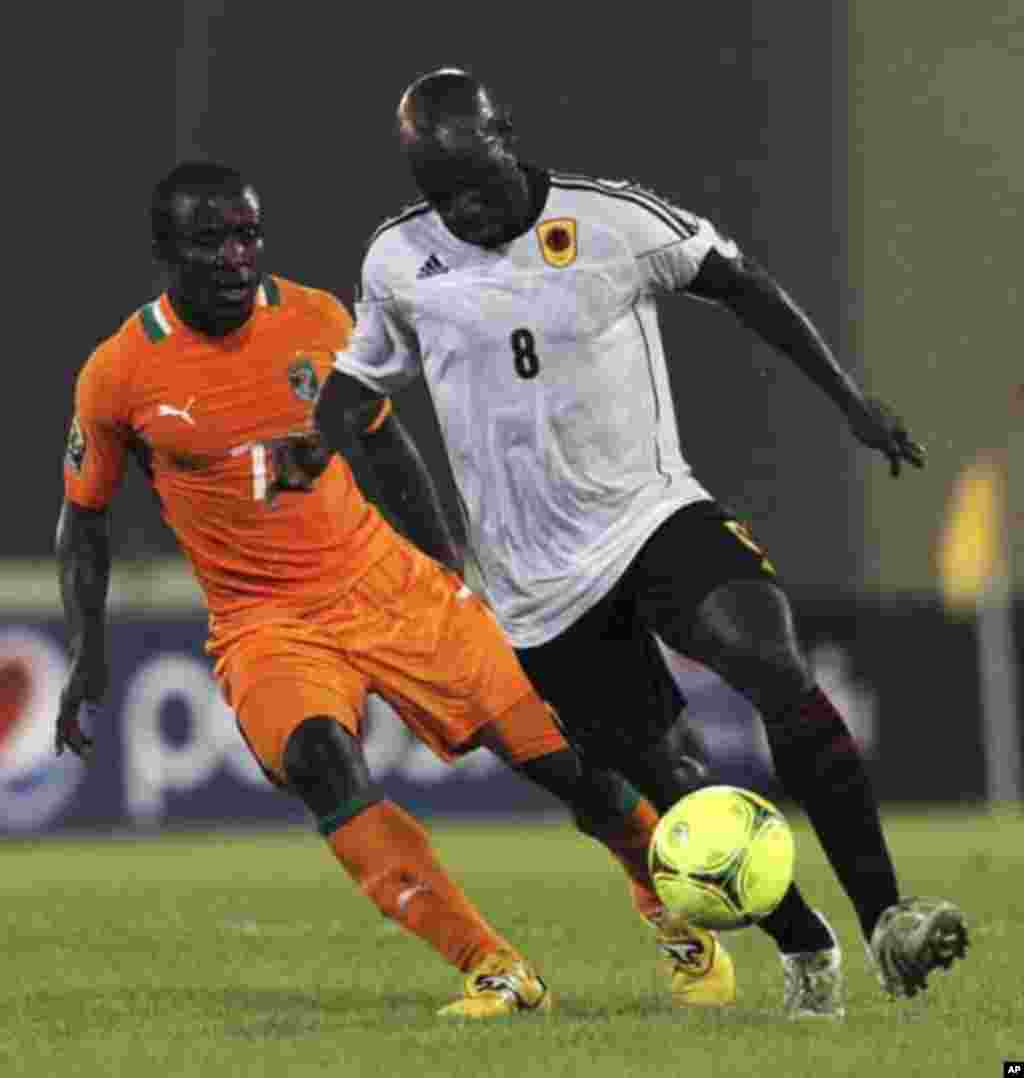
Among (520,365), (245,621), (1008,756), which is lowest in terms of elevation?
(1008,756)

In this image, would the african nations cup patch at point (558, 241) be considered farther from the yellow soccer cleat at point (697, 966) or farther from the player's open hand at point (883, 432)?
the yellow soccer cleat at point (697, 966)

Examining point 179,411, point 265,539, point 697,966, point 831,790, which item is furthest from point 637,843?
point 179,411

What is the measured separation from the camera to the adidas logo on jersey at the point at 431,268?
24.4 feet

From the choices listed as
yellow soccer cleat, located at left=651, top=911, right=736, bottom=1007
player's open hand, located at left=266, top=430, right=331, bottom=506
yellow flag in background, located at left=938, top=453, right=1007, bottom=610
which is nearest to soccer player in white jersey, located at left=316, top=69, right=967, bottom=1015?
player's open hand, located at left=266, top=430, right=331, bottom=506

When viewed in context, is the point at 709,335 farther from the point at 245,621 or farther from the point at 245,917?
the point at 245,621

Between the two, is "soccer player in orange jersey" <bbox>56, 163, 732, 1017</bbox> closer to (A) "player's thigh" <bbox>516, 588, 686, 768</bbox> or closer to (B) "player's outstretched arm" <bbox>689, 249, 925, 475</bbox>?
(A) "player's thigh" <bbox>516, 588, 686, 768</bbox>

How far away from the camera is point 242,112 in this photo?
20422 mm

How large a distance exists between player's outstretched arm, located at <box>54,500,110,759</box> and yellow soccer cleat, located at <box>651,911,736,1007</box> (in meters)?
1.54

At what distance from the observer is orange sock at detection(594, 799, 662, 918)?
8203 millimetres

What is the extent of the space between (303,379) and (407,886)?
5.08ft

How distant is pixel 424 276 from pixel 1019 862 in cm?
705

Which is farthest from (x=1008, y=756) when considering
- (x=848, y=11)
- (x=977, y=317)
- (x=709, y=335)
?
(x=848, y=11)

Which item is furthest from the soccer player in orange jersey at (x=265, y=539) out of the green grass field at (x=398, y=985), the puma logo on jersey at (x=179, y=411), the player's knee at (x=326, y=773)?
the green grass field at (x=398, y=985)

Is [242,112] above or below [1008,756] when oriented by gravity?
above
